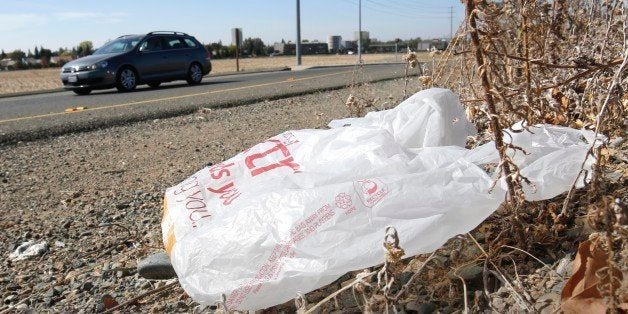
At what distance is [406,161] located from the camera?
6.11 feet

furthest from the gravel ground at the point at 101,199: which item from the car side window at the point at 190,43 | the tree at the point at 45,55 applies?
the tree at the point at 45,55

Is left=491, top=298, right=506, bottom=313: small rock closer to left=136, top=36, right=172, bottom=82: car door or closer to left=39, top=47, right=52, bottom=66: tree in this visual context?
left=136, top=36, right=172, bottom=82: car door

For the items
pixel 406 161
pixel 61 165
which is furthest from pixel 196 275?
pixel 61 165

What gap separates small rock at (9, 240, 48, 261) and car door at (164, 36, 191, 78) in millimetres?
10726

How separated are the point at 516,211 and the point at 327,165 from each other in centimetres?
62

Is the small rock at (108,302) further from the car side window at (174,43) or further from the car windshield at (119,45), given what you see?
the car side window at (174,43)

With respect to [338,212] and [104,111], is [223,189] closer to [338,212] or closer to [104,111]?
[338,212]

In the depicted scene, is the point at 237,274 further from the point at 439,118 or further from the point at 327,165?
the point at 439,118

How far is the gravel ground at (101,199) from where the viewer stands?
2.28 m

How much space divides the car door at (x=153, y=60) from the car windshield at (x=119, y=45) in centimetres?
20

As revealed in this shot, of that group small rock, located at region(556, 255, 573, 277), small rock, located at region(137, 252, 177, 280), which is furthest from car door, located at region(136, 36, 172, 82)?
small rock, located at region(556, 255, 573, 277)

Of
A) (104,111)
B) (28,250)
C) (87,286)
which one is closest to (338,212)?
(87,286)

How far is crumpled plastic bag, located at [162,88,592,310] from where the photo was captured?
160 cm

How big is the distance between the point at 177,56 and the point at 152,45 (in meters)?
0.60
